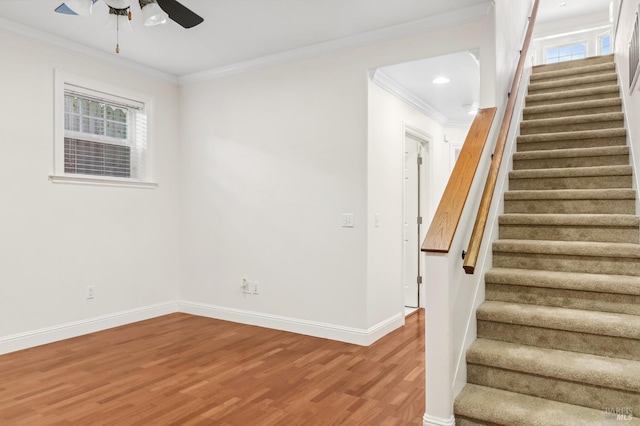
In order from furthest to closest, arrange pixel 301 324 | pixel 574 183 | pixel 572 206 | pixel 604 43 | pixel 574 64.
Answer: pixel 604 43, pixel 574 64, pixel 301 324, pixel 574 183, pixel 572 206

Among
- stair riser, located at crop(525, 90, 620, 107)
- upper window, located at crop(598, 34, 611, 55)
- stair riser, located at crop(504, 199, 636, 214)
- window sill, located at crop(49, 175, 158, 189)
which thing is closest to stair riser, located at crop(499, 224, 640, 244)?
stair riser, located at crop(504, 199, 636, 214)

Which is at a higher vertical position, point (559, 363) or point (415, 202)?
point (415, 202)

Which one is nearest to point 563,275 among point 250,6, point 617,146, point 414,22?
point 617,146

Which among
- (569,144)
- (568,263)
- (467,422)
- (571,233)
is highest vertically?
(569,144)

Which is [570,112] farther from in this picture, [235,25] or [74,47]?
[74,47]

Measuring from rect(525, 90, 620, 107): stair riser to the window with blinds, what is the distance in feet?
13.5

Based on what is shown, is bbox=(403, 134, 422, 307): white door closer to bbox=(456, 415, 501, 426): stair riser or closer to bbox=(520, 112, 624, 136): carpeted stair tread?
bbox=(520, 112, 624, 136): carpeted stair tread

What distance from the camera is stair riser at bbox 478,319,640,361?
2.14 meters

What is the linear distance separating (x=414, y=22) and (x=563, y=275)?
7.50 ft

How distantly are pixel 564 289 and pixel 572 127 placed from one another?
1945 mm

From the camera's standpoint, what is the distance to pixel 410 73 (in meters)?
3.99

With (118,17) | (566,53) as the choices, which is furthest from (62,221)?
(566,53)

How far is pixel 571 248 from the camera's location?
2660 millimetres

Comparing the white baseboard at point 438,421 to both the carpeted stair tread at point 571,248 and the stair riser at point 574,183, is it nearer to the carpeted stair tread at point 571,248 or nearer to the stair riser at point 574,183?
the carpeted stair tread at point 571,248
